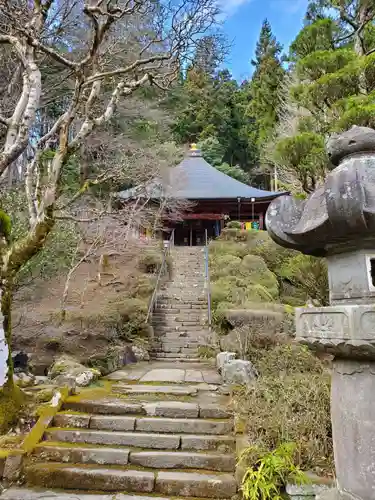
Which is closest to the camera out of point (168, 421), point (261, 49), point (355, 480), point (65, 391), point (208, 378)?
point (355, 480)

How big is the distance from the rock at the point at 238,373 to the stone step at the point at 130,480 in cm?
181

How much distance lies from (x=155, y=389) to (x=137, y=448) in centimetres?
132

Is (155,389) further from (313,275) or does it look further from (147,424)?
(313,275)

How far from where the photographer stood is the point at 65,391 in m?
4.59

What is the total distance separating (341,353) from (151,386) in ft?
→ 12.2

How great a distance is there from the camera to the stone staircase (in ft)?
29.1

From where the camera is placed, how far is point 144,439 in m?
3.91

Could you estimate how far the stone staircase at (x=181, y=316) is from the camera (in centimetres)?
887

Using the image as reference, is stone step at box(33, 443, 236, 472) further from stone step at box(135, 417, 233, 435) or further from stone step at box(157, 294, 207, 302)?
stone step at box(157, 294, 207, 302)

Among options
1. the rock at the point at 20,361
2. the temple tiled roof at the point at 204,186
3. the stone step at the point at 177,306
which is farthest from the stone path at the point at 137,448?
the temple tiled roof at the point at 204,186

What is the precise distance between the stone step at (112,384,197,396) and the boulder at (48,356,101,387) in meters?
0.42

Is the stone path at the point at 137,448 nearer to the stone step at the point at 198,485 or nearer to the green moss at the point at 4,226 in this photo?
the stone step at the point at 198,485

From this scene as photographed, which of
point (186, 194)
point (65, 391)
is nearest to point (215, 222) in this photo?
point (186, 194)

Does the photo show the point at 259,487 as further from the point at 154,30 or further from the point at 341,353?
the point at 154,30
